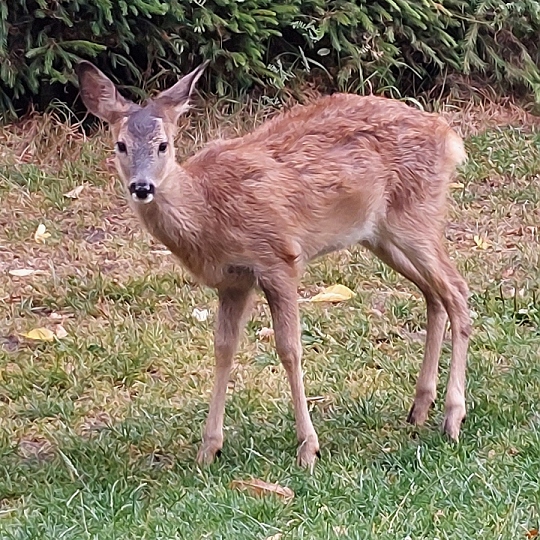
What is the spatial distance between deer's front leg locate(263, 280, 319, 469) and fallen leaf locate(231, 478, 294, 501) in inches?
13.3

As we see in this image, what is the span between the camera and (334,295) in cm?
671

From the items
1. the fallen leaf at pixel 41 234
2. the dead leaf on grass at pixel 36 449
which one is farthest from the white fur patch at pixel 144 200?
the fallen leaf at pixel 41 234

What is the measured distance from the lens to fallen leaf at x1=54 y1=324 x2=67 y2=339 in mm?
6242

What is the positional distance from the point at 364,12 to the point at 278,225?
16.2 feet

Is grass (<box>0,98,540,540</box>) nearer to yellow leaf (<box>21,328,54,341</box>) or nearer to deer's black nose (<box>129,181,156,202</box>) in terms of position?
yellow leaf (<box>21,328,54,341</box>)

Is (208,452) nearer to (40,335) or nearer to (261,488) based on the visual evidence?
(261,488)

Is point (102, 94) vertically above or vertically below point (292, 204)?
above

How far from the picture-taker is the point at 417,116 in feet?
18.0

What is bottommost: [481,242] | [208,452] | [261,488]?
[481,242]

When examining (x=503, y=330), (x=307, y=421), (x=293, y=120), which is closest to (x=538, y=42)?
(x=503, y=330)

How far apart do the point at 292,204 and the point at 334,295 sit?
179cm

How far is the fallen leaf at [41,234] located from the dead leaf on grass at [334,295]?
195cm

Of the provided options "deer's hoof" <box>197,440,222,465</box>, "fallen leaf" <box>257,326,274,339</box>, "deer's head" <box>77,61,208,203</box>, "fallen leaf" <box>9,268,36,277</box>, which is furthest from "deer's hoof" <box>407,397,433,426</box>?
"fallen leaf" <box>9,268,36,277</box>

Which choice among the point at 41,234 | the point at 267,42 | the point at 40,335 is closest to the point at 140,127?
the point at 40,335
